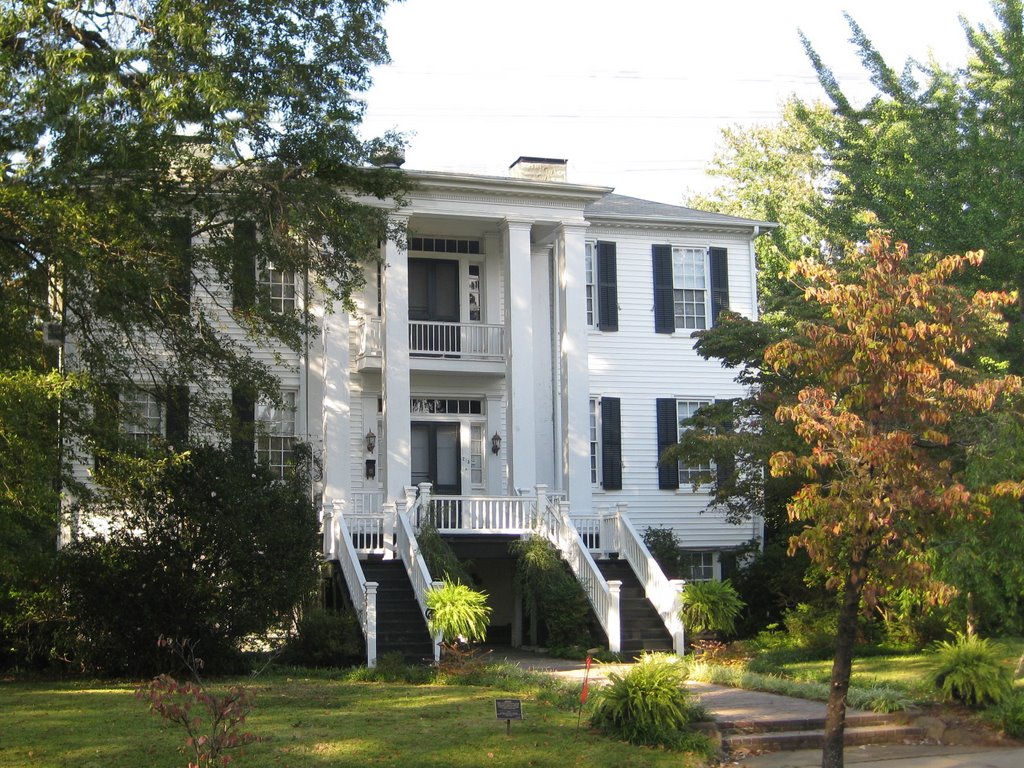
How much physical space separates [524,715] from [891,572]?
465 cm

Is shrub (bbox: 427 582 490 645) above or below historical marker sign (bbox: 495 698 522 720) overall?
above

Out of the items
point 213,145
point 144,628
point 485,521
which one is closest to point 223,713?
point 213,145

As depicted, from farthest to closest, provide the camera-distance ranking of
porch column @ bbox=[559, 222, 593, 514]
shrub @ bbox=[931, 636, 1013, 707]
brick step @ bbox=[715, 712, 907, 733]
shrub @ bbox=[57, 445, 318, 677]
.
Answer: porch column @ bbox=[559, 222, 593, 514], shrub @ bbox=[57, 445, 318, 677], shrub @ bbox=[931, 636, 1013, 707], brick step @ bbox=[715, 712, 907, 733]

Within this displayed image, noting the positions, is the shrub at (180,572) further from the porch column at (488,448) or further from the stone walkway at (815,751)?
the porch column at (488,448)

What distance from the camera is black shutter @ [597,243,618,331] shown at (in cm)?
2747

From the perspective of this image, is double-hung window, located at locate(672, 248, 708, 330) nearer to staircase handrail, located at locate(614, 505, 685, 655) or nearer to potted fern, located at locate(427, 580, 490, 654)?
staircase handrail, located at locate(614, 505, 685, 655)

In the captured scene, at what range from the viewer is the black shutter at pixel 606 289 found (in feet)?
90.1

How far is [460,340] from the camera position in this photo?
25.6 metres

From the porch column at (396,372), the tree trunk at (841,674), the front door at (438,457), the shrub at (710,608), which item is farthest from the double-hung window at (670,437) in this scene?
the tree trunk at (841,674)

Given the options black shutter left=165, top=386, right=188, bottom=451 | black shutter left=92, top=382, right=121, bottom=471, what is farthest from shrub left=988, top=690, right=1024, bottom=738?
black shutter left=165, top=386, right=188, bottom=451

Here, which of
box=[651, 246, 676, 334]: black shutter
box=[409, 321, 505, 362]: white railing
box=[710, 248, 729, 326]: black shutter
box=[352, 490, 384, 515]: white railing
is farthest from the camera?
box=[710, 248, 729, 326]: black shutter

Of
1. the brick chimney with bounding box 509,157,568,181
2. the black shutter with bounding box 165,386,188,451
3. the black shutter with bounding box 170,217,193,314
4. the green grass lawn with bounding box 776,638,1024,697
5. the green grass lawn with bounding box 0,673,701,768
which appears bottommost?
the green grass lawn with bounding box 776,638,1024,697

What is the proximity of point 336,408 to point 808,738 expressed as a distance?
12988mm

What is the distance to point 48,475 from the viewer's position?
14570 millimetres
